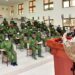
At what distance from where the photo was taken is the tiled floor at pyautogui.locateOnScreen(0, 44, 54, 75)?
608 cm

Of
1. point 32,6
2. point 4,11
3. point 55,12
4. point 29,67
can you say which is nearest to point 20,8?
point 32,6

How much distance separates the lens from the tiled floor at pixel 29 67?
6077mm

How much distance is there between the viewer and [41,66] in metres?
7.06

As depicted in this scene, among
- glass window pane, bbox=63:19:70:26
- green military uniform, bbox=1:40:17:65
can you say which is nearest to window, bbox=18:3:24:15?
glass window pane, bbox=63:19:70:26

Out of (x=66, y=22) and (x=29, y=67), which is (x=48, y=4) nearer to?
(x=66, y=22)

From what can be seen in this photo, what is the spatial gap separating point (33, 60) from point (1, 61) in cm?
122

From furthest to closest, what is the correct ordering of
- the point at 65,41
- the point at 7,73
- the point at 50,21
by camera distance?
1. the point at 50,21
2. the point at 7,73
3. the point at 65,41

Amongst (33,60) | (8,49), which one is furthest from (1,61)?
(33,60)

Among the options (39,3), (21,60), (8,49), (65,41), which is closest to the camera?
(65,41)

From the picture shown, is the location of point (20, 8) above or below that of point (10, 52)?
above

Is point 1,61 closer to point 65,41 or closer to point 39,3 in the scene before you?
point 65,41

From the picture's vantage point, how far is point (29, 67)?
6742mm

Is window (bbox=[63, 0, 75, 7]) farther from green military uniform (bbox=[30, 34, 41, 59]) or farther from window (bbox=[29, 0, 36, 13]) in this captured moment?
green military uniform (bbox=[30, 34, 41, 59])

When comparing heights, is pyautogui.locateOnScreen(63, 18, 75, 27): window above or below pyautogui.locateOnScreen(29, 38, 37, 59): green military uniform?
above
